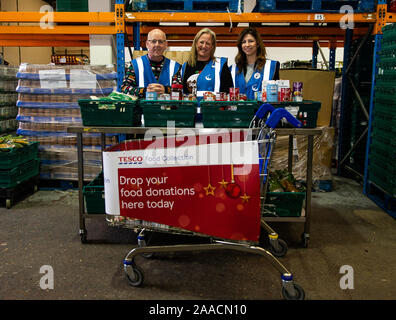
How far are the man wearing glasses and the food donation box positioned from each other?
4.29ft

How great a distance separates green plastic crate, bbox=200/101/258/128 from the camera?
115 inches

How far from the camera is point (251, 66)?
3812 mm

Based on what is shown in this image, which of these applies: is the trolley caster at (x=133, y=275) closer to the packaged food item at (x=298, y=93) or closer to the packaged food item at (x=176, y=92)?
the packaged food item at (x=176, y=92)

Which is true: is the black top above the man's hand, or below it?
above

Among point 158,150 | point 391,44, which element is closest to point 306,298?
point 158,150

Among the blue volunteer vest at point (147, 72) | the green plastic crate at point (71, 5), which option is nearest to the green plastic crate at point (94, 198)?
the blue volunteer vest at point (147, 72)

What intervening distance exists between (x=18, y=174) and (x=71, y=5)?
233cm

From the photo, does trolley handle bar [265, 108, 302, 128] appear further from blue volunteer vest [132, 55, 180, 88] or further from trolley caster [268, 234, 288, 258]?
blue volunteer vest [132, 55, 180, 88]

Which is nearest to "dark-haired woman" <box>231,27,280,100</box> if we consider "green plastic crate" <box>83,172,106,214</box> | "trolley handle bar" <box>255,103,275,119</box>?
"trolley handle bar" <box>255,103,275,119</box>

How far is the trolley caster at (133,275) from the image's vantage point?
2.56 meters

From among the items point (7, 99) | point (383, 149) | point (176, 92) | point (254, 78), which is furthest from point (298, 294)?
point (7, 99)

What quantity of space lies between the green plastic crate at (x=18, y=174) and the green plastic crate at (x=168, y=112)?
2154mm

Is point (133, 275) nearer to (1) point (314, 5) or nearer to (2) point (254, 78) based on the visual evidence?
(2) point (254, 78)
